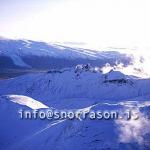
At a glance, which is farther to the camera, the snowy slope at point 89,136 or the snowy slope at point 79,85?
the snowy slope at point 79,85

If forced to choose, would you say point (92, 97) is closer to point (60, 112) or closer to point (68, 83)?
point (68, 83)

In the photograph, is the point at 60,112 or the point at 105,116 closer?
the point at 105,116

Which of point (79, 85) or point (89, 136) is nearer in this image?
point (89, 136)

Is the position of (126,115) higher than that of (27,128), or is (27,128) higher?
(126,115)

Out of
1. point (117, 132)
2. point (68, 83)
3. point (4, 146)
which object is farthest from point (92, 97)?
point (117, 132)

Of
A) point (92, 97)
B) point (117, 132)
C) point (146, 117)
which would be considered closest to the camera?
point (117, 132)

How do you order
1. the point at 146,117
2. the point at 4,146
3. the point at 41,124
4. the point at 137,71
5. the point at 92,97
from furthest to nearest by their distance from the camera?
the point at 137,71 < the point at 92,97 < the point at 41,124 < the point at 4,146 < the point at 146,117

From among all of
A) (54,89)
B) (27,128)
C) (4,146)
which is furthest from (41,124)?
(54,89)

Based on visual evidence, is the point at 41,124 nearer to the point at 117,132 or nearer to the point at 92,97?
the point at 117,132

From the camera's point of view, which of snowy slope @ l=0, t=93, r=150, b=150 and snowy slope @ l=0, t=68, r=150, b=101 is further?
snowy slope @ l=0, t=68, r=150, b=101
